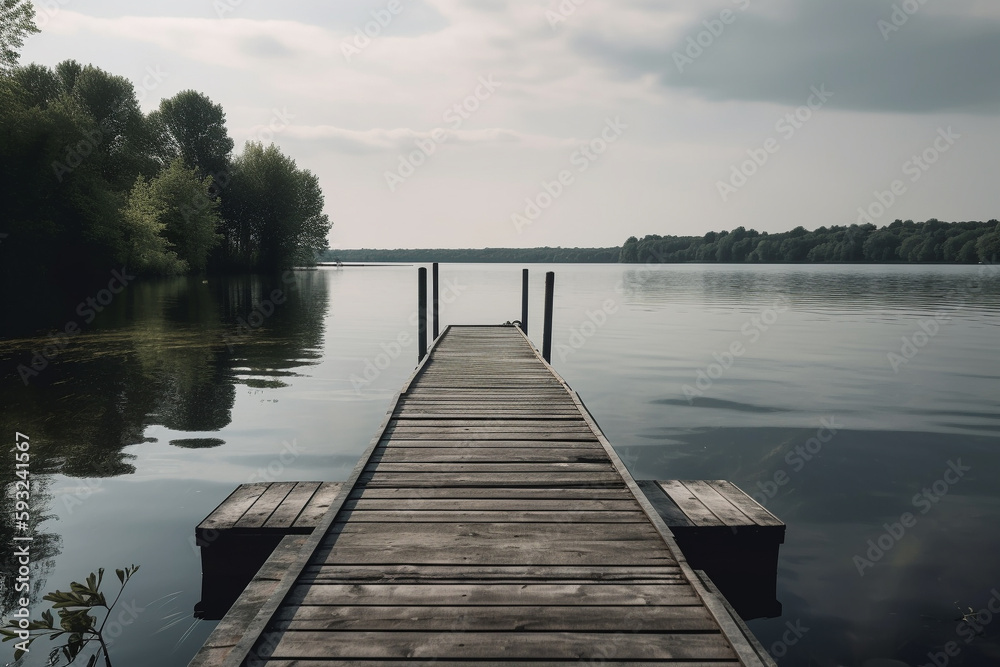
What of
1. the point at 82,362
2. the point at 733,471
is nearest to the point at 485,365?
the point at 733,471

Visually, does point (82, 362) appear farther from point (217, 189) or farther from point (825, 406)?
point (217, 189)

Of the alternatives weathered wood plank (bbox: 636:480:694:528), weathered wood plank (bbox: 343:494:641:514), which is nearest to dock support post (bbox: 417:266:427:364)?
weathered wood plank (bbox: 636:480:694:528)

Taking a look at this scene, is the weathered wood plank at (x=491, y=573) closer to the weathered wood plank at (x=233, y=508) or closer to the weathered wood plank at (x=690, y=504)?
the weathered wood plank at (x=690, y=504)

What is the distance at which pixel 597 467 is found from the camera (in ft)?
18.7

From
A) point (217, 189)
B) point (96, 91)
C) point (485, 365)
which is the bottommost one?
point (485, 365)

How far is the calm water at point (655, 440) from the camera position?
17.0 ft

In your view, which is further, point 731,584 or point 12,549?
point 12,549

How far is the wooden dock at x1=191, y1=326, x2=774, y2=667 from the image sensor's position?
3.00 metres

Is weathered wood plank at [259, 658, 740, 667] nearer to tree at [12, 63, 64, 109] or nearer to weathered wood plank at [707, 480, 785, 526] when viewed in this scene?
weathered wood plank at [707, 480, 785, 526]

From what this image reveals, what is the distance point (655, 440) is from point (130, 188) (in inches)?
1831

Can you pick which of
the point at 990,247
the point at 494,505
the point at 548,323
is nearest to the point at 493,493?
the point at 494,505

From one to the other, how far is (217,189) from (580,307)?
3793 cm

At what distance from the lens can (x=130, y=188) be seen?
4350 centimetres

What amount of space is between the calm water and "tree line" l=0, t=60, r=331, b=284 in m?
11.0
